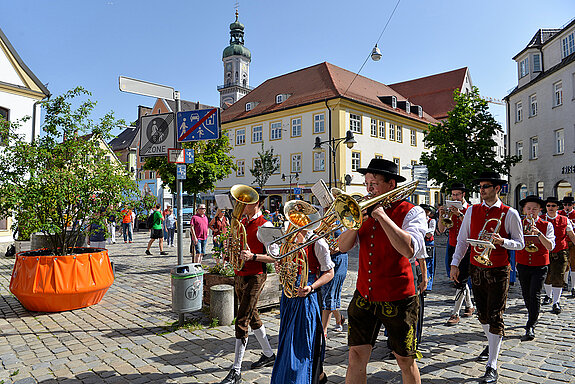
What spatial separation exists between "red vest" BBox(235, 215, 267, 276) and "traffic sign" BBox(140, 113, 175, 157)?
2652 mm

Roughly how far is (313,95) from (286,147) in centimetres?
519

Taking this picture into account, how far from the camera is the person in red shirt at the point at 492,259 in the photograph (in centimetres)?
444

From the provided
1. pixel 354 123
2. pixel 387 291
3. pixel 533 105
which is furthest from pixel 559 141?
pixel 387 291

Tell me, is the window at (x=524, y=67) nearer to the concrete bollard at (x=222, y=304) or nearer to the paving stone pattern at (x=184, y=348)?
the paving stone pattern at (x=184, y=348)

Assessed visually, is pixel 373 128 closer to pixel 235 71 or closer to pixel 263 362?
pixel 263 362

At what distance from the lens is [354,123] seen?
35.2 meters

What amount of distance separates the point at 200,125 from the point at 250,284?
291 cm

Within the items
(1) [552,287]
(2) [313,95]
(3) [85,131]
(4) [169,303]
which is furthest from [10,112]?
(1) [552,287]

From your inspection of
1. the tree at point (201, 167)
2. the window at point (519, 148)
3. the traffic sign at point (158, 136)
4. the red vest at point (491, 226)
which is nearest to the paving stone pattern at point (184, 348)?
the red vest at point (491, 226)

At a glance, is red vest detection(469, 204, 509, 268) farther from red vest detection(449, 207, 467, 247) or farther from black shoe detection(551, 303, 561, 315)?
black shoe detection(551, 303, 561, 315)

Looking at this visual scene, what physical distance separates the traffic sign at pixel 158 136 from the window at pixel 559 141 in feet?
91.9

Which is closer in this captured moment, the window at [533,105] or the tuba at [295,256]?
the tuba at [295,256]

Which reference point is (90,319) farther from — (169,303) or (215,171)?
(215,171)

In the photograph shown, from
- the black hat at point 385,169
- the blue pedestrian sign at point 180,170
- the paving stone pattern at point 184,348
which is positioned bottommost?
the paving stone pattern at point 184,348
